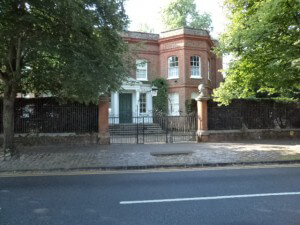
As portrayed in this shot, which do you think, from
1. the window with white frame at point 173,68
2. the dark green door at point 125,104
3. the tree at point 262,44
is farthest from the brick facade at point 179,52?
the tree at point 262,44

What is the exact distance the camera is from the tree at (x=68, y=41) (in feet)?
28.7

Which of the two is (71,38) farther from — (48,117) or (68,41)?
(48,117)

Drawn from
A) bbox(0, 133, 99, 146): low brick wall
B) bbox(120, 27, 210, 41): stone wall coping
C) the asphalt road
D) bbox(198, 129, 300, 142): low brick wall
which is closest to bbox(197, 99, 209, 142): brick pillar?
bbox(198, 129, 300, 142): low brick wall

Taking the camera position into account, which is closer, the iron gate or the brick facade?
the iron gate

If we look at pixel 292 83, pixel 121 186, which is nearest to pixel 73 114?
pixel 121 186

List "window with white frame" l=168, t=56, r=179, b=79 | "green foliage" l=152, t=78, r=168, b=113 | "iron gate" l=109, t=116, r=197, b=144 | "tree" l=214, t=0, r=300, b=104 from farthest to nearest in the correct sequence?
1. "window with white frame" l=168, t=56, r=179, b=79
2. "green foliage" l=152, t=78, r=168, b=113
3. "iron gate" l=109, t=116, r=197, b=144
4. "tree" l=214, t=0, r=300, b=104

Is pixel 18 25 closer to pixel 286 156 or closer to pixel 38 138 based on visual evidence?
pixel 38 138

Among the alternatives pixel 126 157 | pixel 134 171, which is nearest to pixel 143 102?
pixel 126 157

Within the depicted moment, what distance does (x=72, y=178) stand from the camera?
7629 millimetres

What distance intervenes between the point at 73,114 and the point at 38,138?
6.52ft

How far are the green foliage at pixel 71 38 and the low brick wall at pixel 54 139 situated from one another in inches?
142

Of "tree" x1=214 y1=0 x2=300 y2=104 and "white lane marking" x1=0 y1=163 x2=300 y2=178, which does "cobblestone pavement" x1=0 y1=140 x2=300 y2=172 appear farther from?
"tree" x1=214 y1=0 x2=300 y2=104

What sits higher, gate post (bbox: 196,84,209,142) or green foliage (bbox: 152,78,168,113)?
green foliage (bbox: 152,78,168,113)

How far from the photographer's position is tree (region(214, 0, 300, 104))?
10.5 metres
